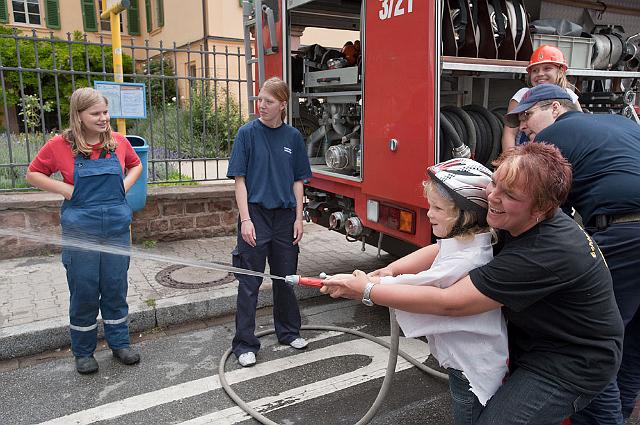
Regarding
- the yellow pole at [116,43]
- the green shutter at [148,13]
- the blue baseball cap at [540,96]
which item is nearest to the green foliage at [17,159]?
the yellow pole at [116,43]

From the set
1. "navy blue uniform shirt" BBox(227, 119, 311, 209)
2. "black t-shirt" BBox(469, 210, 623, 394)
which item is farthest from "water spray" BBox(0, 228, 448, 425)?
"black t-shirt" BBox(469, 210, 623, 394)

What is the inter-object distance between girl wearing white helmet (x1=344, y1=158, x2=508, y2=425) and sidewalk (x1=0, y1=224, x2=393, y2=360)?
2.88m

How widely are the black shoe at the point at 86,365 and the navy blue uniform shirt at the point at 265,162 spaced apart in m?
1.51

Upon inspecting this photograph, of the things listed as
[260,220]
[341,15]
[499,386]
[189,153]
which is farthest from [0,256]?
[499,386]

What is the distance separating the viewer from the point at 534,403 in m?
1.75

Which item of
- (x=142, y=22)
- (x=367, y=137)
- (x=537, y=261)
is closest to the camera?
(x=537, y=261)

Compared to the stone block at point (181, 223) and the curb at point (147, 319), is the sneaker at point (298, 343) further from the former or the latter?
the stone block at point (181, 223)

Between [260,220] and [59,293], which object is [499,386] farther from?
[59,293]

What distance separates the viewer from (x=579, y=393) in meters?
1.77

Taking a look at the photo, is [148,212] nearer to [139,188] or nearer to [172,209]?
[172,209]

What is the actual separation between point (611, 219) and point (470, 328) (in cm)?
109

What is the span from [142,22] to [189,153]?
701 inches

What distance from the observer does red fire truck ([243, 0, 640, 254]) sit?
11.0ft

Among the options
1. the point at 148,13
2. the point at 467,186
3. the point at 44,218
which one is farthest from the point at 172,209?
the point at 148,13
